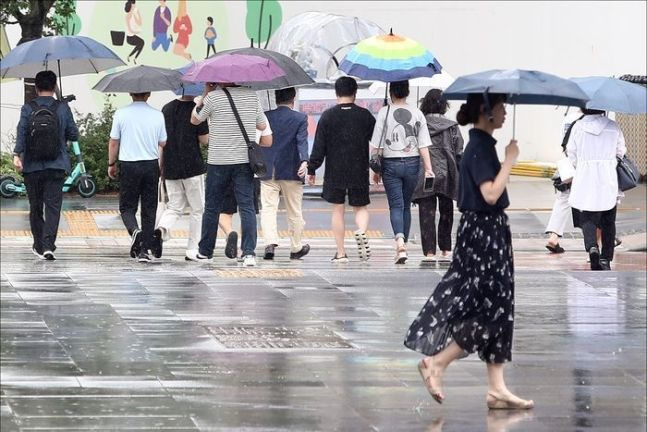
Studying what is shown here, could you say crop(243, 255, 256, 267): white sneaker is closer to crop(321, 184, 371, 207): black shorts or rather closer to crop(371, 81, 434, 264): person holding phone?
crop(321, 184, 371, 207): black shorts

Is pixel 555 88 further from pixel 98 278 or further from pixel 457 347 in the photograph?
pixel 98 278

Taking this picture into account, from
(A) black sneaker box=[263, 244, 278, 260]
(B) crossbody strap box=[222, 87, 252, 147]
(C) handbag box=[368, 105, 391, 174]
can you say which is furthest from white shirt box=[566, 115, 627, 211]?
(B) crossbody strap box=[222, 87, 252, 147]

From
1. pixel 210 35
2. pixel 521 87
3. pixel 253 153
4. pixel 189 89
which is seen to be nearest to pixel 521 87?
pixel 521 87

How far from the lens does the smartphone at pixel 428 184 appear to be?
1373 centimetres

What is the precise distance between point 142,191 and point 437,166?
2.65 metres

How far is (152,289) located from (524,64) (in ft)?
49.2

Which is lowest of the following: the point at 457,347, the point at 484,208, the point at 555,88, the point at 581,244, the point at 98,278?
the point at 581,244

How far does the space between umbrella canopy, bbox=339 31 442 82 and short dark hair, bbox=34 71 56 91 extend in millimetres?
2688

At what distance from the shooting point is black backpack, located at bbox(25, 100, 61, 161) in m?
13.5

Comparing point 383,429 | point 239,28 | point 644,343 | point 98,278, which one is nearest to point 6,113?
point 239,28

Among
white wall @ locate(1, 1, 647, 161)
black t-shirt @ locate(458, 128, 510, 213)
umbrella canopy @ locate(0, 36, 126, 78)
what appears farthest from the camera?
white wall @ locate(1, 1, 647, 161)

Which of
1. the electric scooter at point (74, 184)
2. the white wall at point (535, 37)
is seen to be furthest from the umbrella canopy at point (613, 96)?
the white wall at point (535, 37)

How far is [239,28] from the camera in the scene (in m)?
24.7

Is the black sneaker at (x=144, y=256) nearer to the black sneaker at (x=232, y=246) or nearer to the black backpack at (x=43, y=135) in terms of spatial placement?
the black sneaker at (x=232, y=246)
